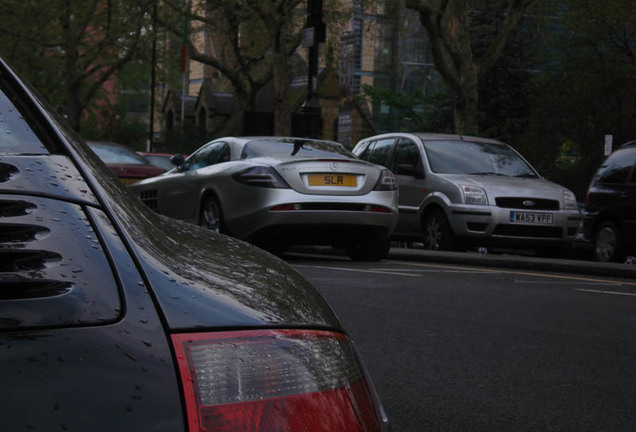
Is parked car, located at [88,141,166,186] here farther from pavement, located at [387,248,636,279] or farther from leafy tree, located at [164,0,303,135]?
leafy tree, located at [164,0,303,135]

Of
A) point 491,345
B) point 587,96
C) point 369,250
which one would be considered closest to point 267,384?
point 491,345

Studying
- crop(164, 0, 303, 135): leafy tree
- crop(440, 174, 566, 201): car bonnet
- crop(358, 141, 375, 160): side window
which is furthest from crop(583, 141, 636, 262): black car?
crop(164, 0, 303, 135): leafy tree

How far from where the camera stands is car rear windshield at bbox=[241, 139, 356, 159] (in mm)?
12344

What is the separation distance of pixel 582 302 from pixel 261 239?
411cm

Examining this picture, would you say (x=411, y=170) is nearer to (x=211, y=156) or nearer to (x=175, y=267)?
(x=211, y=156)

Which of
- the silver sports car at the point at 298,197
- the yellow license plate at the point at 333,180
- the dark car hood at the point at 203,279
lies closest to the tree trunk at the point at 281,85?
the silver sports car at the point at 298,197

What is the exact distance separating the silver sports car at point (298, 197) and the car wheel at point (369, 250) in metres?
0.01

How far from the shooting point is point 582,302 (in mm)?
8969

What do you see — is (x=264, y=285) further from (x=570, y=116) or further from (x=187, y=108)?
(x=187, y=108)

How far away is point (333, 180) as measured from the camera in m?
11.9

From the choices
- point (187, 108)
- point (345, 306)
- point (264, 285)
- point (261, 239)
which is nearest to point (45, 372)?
point (264, 285)

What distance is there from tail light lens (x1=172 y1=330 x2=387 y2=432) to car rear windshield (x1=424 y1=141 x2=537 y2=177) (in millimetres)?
14124

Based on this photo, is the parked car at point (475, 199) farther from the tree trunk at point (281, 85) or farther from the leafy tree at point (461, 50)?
the tree trunk at point (281, 85)

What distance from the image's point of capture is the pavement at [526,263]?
41.6 ft
